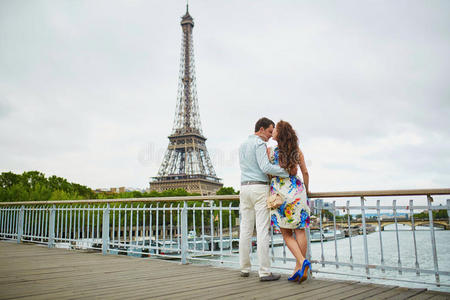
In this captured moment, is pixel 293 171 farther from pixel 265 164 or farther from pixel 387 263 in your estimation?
pixel 387 263

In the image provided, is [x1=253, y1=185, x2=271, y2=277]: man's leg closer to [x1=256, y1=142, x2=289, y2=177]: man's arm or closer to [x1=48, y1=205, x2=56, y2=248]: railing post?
[x1=256, y1=142, x2=289, y2=177]: man's arm

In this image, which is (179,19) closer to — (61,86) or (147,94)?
(147,94)

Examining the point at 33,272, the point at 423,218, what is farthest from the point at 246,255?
the point at 33,272

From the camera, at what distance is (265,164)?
4016mm

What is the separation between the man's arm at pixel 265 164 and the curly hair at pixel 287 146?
0.07 m

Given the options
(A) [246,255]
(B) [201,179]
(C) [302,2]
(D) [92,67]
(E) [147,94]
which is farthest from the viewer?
(E) [147,94]

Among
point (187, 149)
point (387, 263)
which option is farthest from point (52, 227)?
point (187, 149)

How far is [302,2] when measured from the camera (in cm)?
1559

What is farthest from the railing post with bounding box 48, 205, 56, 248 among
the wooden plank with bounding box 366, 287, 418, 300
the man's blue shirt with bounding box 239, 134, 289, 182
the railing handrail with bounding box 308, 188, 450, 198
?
the wooden plank with bounding box 366, 287, 418, 300

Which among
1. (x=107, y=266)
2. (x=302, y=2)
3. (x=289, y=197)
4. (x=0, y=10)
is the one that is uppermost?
(x=302, y=2)

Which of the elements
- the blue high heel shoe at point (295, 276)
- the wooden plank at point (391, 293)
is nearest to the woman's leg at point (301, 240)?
the blue high heel shoe at point (295, 276)

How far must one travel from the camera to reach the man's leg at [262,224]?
13.4ft

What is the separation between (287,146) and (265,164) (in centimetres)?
34

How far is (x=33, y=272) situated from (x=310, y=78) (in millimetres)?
16948
